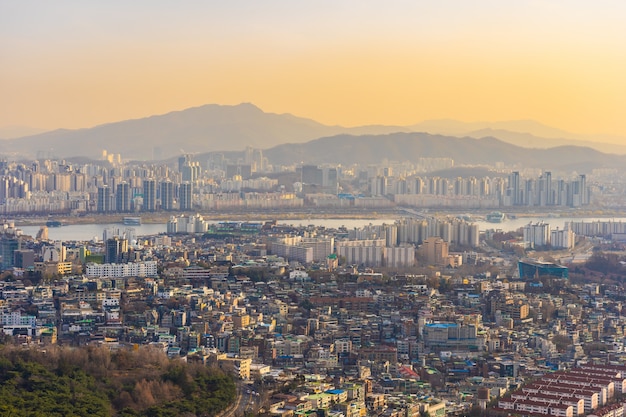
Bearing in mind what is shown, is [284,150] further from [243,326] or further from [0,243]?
[243,326]

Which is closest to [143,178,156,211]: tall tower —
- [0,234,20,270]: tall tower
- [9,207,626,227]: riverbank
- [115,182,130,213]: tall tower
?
[115,182,130,213]: tall tower

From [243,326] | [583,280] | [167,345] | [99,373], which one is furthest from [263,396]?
[583,280]

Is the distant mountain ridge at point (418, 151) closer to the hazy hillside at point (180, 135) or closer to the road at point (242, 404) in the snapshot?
the hazy hillside at point (180, 135)

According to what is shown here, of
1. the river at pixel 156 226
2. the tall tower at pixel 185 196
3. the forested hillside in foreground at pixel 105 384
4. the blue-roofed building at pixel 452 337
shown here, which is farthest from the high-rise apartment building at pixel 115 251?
the tall tower at pixel 185 196

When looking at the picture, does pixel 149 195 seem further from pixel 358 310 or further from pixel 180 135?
pixel 180 135

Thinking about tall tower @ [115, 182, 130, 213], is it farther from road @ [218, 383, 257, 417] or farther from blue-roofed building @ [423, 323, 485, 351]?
road @ [218, 383, 257, 417]


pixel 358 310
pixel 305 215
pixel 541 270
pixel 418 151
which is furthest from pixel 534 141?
pixel 358 310
